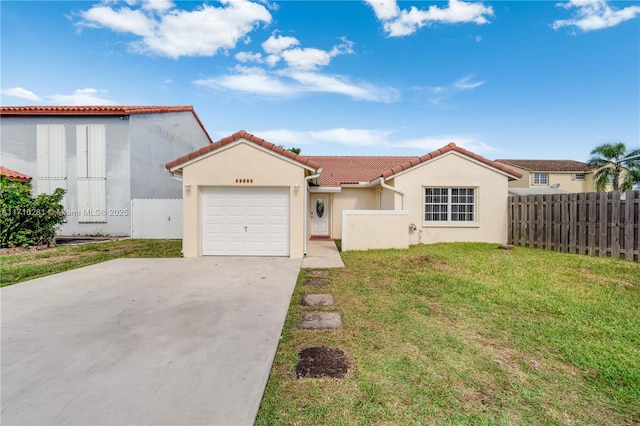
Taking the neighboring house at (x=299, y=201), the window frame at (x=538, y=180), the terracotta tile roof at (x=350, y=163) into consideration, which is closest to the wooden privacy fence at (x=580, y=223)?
the neighboring house at (x=299, y=201)

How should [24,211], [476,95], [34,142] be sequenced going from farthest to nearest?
[476,95], [34,142], [24,211]

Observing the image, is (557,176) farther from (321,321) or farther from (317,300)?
(321,321)

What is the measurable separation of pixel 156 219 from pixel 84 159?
5181 mm

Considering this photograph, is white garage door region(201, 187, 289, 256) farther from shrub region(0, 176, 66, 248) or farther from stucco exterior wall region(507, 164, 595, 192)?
stucco exterior wall region(507, 164, 595, 192)

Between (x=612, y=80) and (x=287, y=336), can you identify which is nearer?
(x=287, y=336)

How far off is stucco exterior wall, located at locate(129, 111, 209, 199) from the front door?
9.44 metres

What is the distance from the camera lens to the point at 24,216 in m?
11.0

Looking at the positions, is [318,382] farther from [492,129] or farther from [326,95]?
[492,129]

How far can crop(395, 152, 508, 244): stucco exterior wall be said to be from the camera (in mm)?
12688

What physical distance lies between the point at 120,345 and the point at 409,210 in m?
11.3

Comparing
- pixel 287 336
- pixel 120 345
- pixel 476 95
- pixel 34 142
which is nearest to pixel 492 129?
pixel 476 95

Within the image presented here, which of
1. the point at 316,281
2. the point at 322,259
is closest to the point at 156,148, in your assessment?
the point at 322,259

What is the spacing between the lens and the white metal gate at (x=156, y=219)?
607 inches

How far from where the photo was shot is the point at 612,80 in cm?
1672
